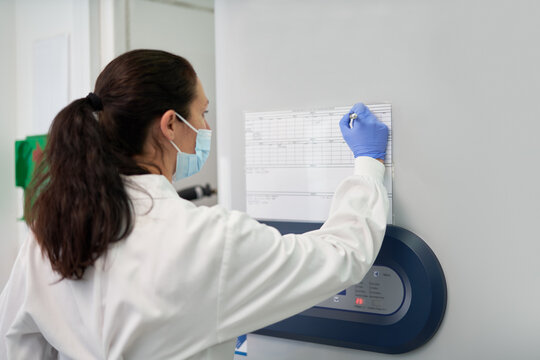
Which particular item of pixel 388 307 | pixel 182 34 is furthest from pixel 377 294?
pixel 182 34

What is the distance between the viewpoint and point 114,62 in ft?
2.46

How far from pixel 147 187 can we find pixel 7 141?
1.26 m

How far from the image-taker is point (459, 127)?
76 centimetres

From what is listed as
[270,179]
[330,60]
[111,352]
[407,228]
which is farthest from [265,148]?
[111,352]

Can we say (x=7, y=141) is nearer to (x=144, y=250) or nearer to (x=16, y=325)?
(x=16, y=325)

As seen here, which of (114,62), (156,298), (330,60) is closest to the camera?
(156,298)

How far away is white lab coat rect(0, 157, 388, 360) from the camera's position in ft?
2.09

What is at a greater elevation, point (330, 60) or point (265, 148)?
point (330, 60)

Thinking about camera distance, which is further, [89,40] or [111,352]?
[89,40]

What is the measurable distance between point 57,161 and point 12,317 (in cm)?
31

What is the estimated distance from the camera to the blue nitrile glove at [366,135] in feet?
2.62

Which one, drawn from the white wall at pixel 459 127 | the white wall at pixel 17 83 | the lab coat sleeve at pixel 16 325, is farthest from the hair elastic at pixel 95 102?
the white wall at pixel 17 83

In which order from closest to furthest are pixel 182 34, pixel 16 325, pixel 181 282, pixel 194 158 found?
pixel 181 282, pixel 16 325, pixel 194 158, pixel 182 34

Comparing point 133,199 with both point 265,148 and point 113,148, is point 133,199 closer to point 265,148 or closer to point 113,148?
point 113,148
